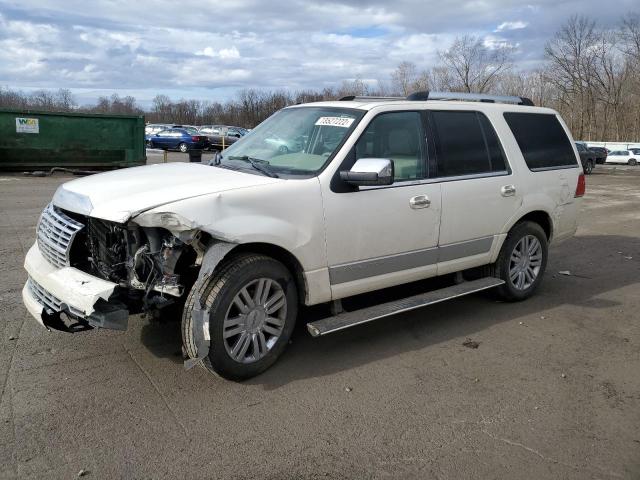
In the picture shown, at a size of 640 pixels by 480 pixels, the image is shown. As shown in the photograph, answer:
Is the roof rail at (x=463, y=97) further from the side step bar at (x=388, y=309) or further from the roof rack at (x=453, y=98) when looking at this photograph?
the side step bar at (x=388, y=309)

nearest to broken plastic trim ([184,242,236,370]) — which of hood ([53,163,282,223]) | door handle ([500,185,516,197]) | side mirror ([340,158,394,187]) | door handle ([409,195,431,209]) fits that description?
hood ([53,163,282,223])

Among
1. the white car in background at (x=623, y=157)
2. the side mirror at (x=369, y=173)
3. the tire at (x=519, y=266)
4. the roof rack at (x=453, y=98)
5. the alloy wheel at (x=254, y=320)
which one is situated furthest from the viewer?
the white car in background at (x=623, y=157)

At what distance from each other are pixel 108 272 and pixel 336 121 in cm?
214

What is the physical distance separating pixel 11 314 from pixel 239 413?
2715 millimetres

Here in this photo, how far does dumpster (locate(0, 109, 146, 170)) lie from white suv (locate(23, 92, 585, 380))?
15383 millimetres

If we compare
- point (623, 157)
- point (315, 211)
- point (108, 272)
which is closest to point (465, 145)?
point (315, 211)

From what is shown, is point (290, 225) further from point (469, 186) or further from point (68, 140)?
point (68, 140)

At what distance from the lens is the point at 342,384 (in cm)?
406

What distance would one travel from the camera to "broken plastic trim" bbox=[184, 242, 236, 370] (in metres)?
3.70

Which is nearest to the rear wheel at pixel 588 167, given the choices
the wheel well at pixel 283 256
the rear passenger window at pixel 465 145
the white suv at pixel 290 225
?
the white suv at pixel 290 225

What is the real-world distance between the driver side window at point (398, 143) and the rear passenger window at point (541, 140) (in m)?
1.40

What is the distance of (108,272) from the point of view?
3949 millimetres

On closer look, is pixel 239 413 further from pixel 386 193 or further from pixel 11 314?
pixel 11 314

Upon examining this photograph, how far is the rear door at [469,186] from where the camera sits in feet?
16.6
